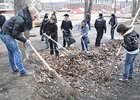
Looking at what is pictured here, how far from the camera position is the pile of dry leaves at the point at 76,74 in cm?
773

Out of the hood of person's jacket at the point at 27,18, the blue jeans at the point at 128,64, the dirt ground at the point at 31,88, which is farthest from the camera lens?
the blue jeans at the point at 128,64

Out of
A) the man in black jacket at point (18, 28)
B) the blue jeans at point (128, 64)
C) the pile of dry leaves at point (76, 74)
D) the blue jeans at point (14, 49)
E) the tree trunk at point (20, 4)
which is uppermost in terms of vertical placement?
the tree trunk at point (20, 4)

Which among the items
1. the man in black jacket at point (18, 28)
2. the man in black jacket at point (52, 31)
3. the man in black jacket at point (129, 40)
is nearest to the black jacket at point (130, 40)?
the man in black jacket at point (129, 40)

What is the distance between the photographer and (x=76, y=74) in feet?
31.8

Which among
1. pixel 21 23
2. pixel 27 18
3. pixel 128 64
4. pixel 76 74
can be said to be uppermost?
pixel 27 18

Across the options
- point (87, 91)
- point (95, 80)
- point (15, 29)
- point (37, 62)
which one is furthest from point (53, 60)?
point (15, 29)

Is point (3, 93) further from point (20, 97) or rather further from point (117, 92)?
point (117, 92)

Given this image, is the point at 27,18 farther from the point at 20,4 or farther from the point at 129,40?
the point at 129,40

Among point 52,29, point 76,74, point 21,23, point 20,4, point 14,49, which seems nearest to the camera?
point 21,23

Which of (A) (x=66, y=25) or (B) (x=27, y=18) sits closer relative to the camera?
(B) (x=27, y=18)

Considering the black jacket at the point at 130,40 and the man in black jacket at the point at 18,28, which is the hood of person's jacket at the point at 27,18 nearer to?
the man in black jacket at the point at 18,28

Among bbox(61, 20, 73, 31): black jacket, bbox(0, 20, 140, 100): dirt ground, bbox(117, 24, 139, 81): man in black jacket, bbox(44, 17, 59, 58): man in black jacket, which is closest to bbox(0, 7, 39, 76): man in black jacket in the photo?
bbox(0, 20, 140, 100): dirt ground

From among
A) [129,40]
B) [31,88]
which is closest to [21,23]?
[31,88]

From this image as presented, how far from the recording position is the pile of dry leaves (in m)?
7.73
